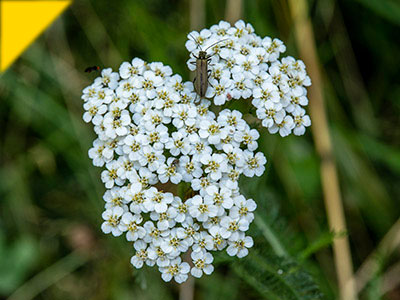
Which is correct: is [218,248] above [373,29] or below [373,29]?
below

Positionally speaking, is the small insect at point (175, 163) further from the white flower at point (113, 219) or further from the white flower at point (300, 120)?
the white flower at point (300, 120)

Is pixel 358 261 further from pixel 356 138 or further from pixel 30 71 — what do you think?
pixel 30 71

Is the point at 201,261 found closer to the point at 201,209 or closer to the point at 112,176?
the point at 201,209

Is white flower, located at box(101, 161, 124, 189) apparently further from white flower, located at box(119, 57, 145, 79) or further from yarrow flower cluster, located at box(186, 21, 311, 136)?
yarrow flower cluster, located at box(186, 21, 311, 136)

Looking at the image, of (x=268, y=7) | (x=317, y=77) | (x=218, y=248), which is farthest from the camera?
(x=268, y=7)

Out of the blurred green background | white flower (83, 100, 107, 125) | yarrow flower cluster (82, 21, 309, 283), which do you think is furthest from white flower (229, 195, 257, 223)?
the blurred green background

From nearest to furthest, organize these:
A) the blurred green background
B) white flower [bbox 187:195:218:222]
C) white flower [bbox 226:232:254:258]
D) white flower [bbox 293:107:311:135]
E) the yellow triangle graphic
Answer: white flower [bbox 187:195:218:222] → white flower [bbox 226:232:254:258] → white flower [bbox 293:107:311:135] → the yellow triangle graphic → the blurred green background

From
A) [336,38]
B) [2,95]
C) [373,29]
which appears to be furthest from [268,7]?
[2,95]

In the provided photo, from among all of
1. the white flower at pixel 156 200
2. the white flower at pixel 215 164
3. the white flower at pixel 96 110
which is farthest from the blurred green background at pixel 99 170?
the white flower at pixel 215 164
